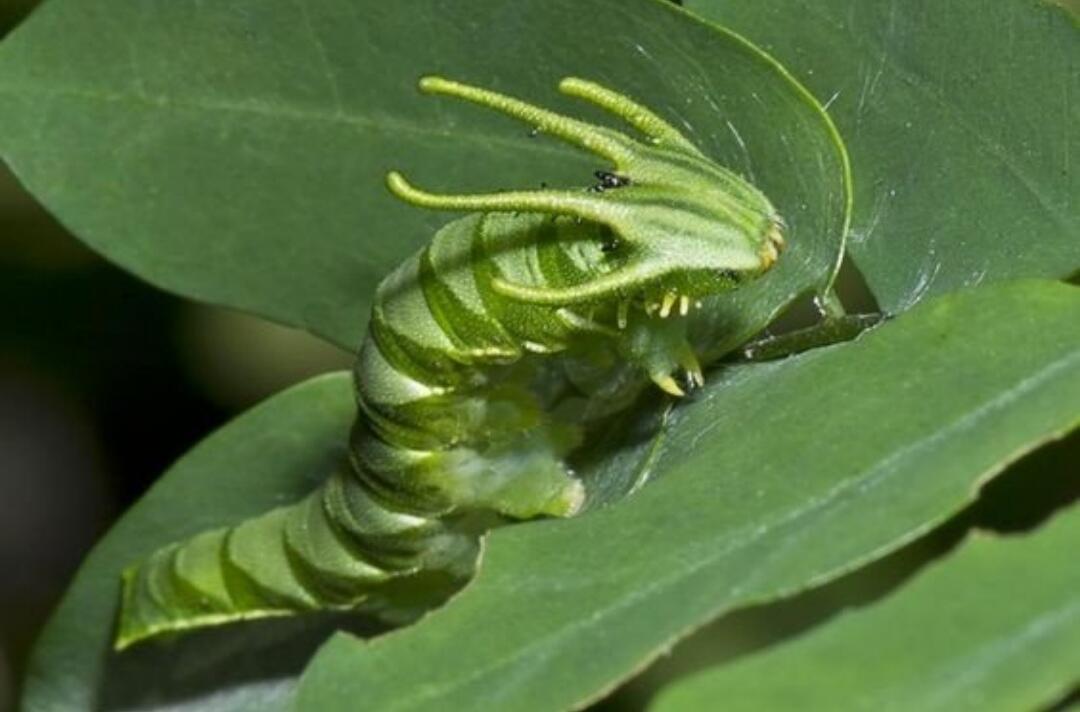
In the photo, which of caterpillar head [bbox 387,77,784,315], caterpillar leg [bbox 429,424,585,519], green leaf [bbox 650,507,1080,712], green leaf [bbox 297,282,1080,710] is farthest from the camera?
caterpillar leg [bbox 429,424,585,519]

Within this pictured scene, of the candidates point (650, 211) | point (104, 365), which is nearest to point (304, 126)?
point (650, 211)

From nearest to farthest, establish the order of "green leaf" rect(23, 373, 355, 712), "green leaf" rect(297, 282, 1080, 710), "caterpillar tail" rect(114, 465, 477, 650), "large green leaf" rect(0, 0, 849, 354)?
"green leaf" rect(297, 282, 1080, 710) < "large green leaf" rect(0, 0, 849, 354) < "caterpillar tail" rect(114, 465, 477, 650) < "green leaf" rect(23, 373, 355, 712)

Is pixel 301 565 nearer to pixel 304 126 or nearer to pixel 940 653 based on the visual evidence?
pixel 304 126

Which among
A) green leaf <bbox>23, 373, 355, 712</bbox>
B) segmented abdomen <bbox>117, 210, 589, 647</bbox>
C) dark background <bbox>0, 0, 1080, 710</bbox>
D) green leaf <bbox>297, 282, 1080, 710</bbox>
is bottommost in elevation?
dark background <bbox>0, 0, 1080, 710</bbox>

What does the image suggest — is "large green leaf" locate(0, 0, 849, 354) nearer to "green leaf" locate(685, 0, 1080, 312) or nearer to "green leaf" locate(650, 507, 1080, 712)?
"green leaf" locate(685, 0, 1080, 312)

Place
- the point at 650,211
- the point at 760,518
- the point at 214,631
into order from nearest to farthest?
1. the point at 760,518
2. the point at 650,211
3. the point at 214,631

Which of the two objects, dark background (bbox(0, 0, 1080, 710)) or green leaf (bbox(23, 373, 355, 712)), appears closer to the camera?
green leaf (bbox(23, 373, 355, 712))

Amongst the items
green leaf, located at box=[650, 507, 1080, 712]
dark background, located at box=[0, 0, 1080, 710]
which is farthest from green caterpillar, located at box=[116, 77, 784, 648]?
dark background, located at box=[0, 0, 1080, 710]
